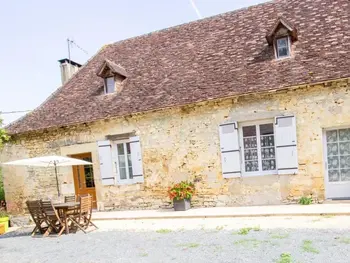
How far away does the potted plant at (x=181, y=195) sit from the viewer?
28.6 ft

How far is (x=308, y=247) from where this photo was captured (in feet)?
15.8

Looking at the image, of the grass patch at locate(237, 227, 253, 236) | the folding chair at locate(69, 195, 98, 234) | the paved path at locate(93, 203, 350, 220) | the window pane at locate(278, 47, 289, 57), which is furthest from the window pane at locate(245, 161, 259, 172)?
the folding chair at locate(69, 195, 98, 234)

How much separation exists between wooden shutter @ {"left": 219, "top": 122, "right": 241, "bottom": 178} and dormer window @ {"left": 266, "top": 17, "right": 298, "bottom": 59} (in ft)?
8.22

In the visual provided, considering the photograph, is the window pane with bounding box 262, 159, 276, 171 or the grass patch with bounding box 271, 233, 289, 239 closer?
the grass patch with bounding box 271, 233, 289, 239

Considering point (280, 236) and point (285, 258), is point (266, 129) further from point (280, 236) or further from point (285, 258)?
point (285, 258)

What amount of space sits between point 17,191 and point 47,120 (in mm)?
2862

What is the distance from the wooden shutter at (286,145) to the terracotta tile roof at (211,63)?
971 mm

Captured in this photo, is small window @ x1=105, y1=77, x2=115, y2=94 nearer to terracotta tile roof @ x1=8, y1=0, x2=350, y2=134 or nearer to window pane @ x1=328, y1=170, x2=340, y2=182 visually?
terracotta tile roof @ x1=8, y1=0, x2=350, y2=134

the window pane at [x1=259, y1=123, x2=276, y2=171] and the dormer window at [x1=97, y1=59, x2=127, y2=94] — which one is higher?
the dormer window at [x1=97, y1=59, x2=127, y2=94]

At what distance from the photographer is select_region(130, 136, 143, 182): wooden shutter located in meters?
9.61

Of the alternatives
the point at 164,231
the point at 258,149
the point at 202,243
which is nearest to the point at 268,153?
the point at 258,149

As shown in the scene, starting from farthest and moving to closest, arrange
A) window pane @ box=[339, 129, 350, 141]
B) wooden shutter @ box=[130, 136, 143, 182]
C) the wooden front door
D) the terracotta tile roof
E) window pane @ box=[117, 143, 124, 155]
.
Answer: the wooden front door → window pane @ box=[117, 143, 124, 155] → wooden shutter @ box=[130, 136, 143, 182] → the terracotta tile roof → window pane @ box=[339, 129, 350, 141]

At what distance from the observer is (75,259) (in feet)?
18.1

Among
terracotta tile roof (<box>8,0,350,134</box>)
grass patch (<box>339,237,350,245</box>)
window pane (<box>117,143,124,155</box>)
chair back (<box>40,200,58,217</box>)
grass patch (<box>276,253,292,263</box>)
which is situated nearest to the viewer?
grass patch (<box>276,253,292,263</box>)
